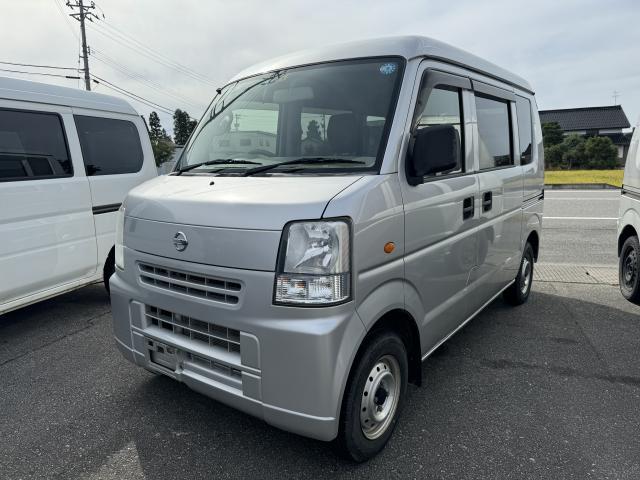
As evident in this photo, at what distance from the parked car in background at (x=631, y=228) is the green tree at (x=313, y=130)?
381 centimetres

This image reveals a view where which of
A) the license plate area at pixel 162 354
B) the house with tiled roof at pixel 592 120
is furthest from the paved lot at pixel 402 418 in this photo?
the house with tiled roof at pixel 592 120

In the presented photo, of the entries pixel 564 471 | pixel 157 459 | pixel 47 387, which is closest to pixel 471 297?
pixel 564 471

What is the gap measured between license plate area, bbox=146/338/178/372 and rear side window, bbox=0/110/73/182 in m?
2.40

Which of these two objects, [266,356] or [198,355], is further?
A: [198,355]

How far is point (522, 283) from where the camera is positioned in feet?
16.0

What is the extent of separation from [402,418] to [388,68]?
2089 mm

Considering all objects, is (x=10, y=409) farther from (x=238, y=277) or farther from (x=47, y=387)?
(x=238, y=277)

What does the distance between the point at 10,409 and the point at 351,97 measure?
2.96 m

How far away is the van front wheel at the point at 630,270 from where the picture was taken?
483cm

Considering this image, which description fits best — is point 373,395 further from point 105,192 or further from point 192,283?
point 105,192

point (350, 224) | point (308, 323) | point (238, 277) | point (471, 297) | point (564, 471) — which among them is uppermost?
point (350, 224)

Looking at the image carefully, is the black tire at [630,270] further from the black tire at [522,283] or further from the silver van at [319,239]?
the silver van at [319,239]

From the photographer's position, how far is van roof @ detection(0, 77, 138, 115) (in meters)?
3.99

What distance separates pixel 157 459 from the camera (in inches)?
97.0
